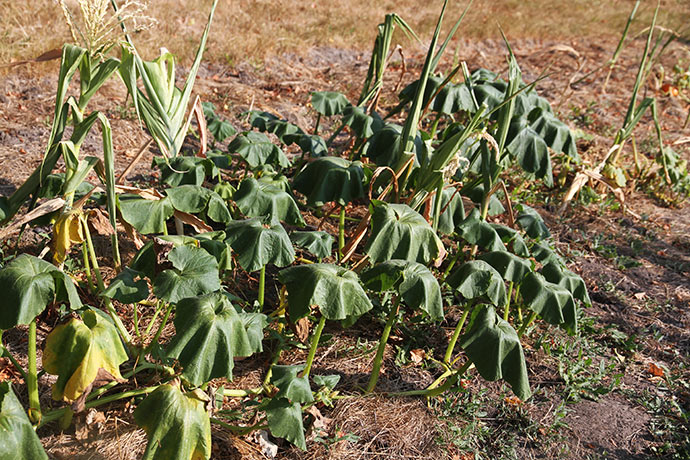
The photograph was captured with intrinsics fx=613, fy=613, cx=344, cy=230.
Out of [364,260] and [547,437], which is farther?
[364,260]

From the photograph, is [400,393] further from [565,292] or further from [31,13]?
[31,13]

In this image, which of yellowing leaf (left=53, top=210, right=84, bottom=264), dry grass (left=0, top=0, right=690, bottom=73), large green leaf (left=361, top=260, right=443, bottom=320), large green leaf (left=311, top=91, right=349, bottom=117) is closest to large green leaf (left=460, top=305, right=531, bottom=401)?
large green leaf (left=361, top=260, right=443, bottom=320)

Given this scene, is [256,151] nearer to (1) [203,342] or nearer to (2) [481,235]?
(2) [481,235]

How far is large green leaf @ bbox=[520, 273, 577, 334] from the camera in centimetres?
270

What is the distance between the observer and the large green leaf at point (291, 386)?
7.05ft

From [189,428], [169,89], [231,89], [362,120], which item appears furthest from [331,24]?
[189,428]

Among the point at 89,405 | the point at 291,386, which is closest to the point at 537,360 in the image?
the point at 291,386

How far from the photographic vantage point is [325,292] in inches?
88.3

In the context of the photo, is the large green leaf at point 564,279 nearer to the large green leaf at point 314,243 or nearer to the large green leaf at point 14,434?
the large green leaf at point 314,243

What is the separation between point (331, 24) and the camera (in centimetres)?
763

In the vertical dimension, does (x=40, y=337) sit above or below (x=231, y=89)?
below

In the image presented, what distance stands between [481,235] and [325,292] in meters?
1.21

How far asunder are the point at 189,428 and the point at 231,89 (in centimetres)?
416

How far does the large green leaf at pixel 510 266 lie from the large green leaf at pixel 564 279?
18 centimetres
